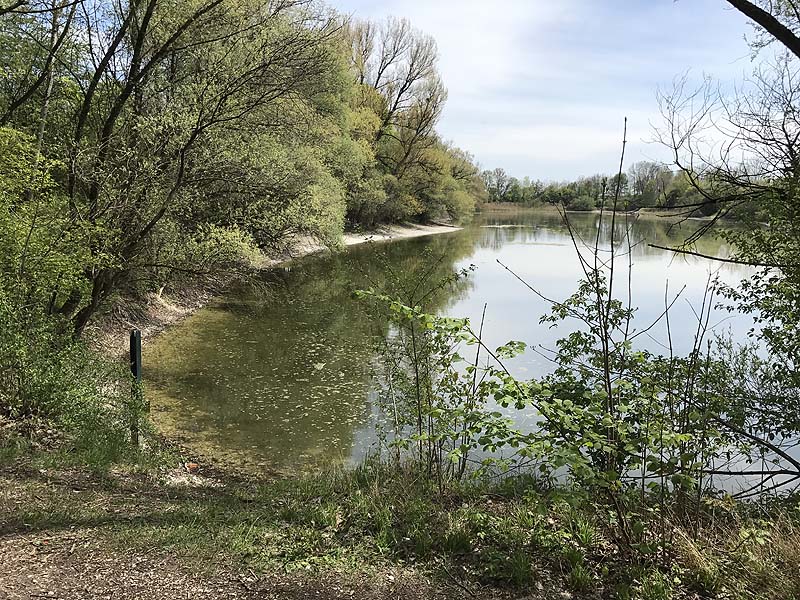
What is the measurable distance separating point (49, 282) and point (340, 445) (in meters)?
4.38

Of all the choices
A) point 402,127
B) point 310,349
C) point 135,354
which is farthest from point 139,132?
point 402,127

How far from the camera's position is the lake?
813cm

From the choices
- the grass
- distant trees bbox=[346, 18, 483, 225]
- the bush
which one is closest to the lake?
the bush

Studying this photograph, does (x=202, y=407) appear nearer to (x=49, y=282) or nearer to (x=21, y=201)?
(x=49, y=282)

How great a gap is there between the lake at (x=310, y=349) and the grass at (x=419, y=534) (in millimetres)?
1739

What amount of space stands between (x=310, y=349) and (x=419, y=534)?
957 cm

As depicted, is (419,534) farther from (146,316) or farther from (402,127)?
(402,127)

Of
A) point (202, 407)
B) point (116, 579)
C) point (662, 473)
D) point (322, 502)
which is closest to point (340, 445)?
point (202, 407)

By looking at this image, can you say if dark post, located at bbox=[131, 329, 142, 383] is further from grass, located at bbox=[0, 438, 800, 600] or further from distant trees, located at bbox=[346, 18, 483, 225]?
distant trees, located at bbox=[346, 18, 483, 225]

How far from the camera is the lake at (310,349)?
26.7ft

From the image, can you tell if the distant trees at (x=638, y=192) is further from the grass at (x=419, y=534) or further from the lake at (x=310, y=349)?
the grass at (x=419, y=534)

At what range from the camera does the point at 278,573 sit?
3.42 m

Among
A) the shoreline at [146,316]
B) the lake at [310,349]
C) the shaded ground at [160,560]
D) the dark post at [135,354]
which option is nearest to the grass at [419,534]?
the shaded ground at [160,560]

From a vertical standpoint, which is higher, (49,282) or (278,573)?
(49,282)
